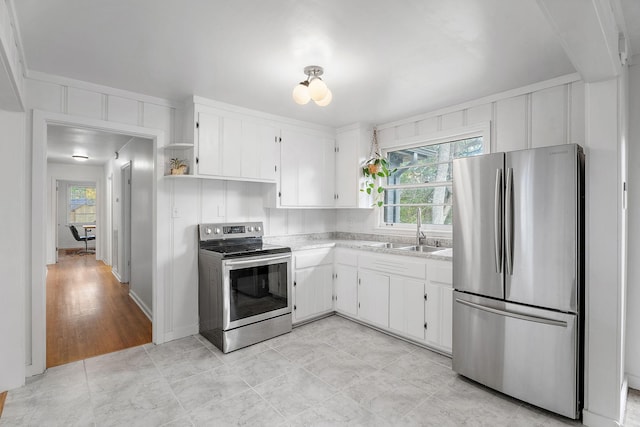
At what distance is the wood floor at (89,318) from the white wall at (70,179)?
5.80 feet

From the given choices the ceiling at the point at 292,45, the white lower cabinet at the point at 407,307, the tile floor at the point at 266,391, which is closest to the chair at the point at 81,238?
the tile floor at the point at 266,391

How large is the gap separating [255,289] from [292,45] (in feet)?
7.20

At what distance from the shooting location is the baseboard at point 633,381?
232 cm

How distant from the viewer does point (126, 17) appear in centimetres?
179

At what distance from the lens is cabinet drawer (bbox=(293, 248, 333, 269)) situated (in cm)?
357

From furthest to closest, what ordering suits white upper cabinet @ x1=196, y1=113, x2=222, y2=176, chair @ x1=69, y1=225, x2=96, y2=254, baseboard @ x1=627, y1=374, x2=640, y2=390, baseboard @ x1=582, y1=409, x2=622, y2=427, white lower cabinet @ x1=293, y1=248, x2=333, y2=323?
chair @ x1=69, y1=225, x2=96, y2=254, white lower cabinet @ x1=293, y1=248, x2=333, y2=323, white upper cabinet @ x1=196, y1=113, x2=222, y2=176, baseboard @ x1=627, y1=374, x2=640, y2=390, baseboard @ x1=582, y1=409, x2=622, y2=427

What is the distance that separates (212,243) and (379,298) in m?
1.86

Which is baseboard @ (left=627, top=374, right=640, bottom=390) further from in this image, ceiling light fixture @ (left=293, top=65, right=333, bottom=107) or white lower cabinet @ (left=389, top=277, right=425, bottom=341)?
ceiling light fixture @ (left=293, top=65, right=333, bottom=107)

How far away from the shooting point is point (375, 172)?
388cm

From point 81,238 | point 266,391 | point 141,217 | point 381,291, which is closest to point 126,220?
point 141,217

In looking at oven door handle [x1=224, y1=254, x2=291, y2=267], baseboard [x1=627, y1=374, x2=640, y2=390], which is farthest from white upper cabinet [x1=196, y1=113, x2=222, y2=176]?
baseboard [x1=627, y1=374, x2=640, y2=390]

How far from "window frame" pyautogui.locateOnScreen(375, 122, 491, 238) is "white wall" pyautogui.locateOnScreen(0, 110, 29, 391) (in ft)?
11.2

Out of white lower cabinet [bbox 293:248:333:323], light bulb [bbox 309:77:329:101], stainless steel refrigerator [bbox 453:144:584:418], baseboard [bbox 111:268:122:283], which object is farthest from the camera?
baseboard [bbox 111:268:122:283]

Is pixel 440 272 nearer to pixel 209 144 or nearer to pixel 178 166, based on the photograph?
pixel 209 144
